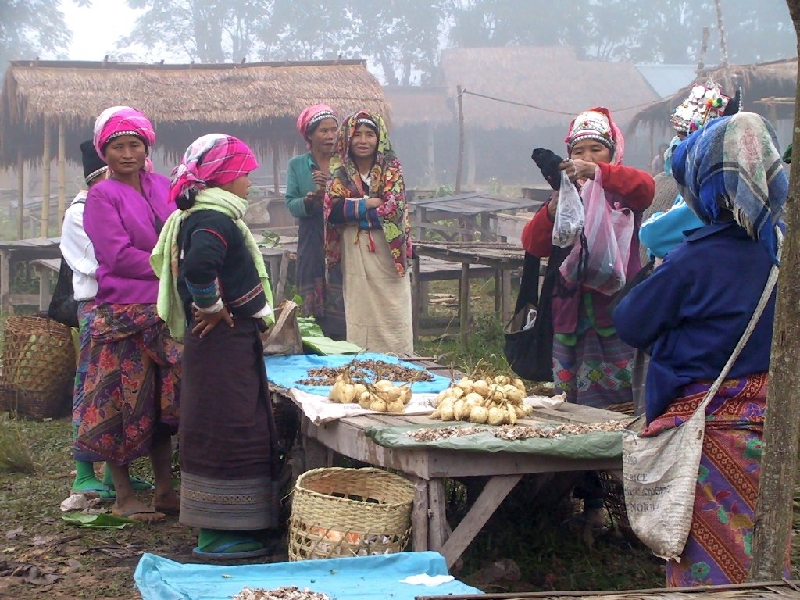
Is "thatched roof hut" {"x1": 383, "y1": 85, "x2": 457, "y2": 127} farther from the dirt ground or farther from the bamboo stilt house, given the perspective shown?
the dirt ground

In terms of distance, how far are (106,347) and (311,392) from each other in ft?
3.33

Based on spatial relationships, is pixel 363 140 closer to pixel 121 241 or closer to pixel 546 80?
pixel 121 241

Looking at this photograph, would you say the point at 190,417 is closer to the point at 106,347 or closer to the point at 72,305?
the point at 106,347

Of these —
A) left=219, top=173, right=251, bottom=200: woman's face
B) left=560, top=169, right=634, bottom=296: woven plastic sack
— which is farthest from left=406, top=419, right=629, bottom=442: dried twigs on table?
left=219, top=173, right=251, bottom=200: woman's face

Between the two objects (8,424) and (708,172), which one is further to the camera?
(8,424)

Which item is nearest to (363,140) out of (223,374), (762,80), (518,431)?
(223,374)

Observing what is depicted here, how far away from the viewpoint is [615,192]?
15.1 ft

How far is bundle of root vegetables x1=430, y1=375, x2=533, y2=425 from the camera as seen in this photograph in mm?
4055

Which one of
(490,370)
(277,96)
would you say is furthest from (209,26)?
(490,370)

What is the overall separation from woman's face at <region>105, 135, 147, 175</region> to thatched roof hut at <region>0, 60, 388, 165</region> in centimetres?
1302

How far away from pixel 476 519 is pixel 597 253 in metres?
1.38

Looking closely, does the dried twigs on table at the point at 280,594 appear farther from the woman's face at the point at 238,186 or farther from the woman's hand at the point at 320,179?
the woman's hand at the point at 320,179

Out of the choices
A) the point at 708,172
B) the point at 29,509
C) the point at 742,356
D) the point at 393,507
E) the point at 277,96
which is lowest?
the point at 29,509

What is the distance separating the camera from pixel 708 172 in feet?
9.53
